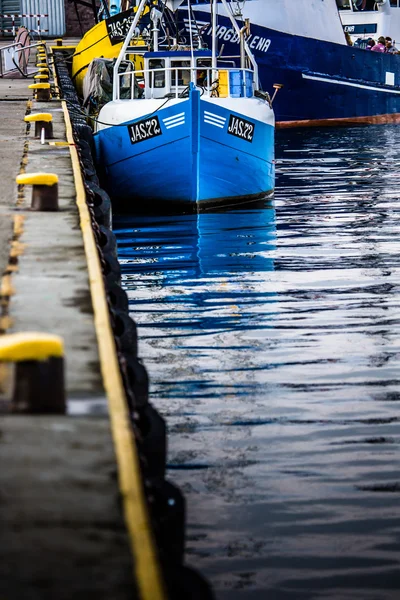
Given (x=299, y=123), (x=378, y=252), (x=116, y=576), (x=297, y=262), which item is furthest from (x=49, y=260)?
(x=299, y=123)

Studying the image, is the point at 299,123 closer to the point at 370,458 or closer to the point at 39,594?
the point at 370,458

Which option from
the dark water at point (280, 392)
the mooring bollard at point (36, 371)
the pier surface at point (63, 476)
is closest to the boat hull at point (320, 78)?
the dark water at point (280, 392)

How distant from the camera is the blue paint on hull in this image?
17.3 metres

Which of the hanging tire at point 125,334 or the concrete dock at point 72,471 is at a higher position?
the concrete dock at point 72,471

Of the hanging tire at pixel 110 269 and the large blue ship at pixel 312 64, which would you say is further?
the large blue ship at pixel 312 64

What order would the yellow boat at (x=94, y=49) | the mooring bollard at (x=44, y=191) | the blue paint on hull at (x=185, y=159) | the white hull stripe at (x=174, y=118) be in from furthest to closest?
the yellow boat at (x=94, y=49)
the blue paint on hull at (x=185, y=159)
the white hull stripe at (x=174, y=118)
the mooring bollard at (x=44, y=191)

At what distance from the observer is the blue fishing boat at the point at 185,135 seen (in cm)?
1739

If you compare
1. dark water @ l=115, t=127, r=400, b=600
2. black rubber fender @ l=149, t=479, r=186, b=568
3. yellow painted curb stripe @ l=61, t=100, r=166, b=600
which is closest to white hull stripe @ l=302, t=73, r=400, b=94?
dark water @ l=115, t=127, r=400, b=600

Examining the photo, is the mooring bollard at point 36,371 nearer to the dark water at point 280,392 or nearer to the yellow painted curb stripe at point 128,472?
the yellow painted curb stripe at point 128,472

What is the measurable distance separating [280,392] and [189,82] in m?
11.7

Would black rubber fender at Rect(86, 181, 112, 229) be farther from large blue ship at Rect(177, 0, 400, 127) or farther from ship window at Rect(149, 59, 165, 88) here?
large blue ship at Rect(177, 0, 400, 127)

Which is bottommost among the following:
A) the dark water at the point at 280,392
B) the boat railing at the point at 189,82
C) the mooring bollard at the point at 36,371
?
the dark water at the point at 280,392

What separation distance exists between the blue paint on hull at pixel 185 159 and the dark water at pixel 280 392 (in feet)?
4.55

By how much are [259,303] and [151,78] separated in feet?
30.1
